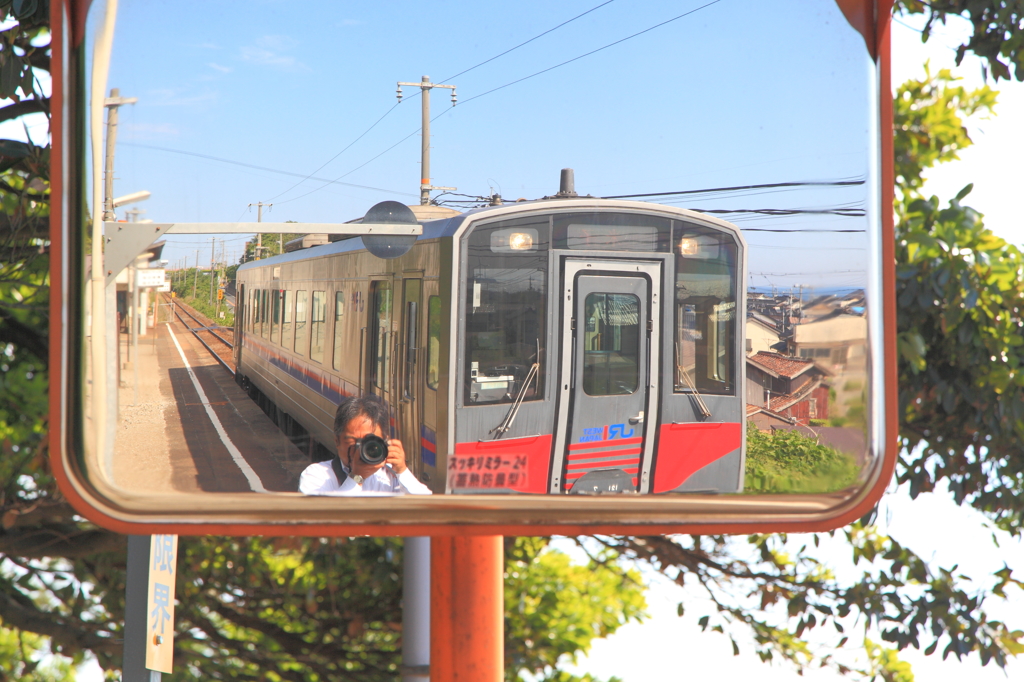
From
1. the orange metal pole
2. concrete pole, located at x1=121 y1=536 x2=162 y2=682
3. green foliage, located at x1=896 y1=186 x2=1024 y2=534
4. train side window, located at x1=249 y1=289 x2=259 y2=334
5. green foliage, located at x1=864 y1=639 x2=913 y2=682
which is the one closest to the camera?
train side window, located at x1=249 y1=289 x2=259 y2=334

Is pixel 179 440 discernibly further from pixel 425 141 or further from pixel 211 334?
pixel 425 141

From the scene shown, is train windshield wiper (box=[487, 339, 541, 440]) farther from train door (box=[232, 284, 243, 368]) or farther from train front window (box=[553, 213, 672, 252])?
train door (box=[232, 284, 243, 368])

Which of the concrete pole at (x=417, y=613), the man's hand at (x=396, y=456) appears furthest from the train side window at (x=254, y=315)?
the concrete pole at (x=417, y=613)

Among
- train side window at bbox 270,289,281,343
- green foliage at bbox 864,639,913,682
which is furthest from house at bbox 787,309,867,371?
green foliage at bbox 864,639,913,682

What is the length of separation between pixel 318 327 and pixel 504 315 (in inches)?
10.8

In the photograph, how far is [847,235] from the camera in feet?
3.88

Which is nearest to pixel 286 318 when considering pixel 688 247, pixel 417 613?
pixel 688 247

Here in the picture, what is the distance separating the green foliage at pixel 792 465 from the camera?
46.2 inches

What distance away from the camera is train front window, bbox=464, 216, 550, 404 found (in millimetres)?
1044

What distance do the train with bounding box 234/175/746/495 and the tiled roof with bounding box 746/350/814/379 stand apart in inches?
1.3

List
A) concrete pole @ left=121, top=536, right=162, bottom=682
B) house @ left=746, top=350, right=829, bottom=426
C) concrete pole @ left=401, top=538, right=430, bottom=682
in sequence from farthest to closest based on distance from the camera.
A: concrete pole @ left=401, top=538, right=430, bottom=682
concrete pole @ left=121, top=536, right=162, bottom=682
house @ left=746, top=350, right=829, bottom=426

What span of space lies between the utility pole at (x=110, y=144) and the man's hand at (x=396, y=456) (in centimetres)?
46

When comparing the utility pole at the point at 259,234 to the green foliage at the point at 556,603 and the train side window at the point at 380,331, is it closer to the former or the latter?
the train side window at the point at 380,331

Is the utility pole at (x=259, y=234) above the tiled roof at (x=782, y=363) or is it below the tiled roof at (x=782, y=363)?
above
